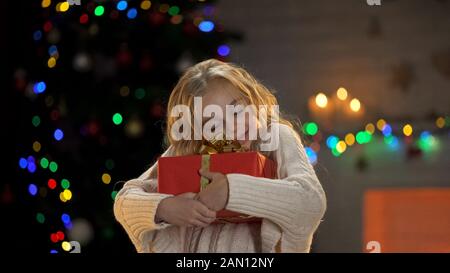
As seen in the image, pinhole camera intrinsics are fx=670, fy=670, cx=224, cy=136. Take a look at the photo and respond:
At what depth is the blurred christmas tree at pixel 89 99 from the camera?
1.73 meters

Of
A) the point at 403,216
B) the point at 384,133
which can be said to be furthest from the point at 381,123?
the point at 403,216

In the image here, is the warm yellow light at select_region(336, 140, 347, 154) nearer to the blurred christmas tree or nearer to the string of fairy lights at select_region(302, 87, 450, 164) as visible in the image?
the string of fairy lights at select_region(302, 87, 450, 164)

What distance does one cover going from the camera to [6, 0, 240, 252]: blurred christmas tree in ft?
5.69

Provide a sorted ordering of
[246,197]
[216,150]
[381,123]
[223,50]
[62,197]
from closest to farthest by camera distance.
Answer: [246,197] → [216,150] → [223,50] → [62,197] → [381,123]

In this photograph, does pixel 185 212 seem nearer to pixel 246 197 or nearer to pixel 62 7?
pixel 246 197

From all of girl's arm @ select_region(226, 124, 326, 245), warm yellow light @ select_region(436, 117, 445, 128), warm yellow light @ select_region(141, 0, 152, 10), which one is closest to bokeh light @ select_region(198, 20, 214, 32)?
warm yellow light @ select_region(141, 0, 152, 10)

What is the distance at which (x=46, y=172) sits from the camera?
183cm

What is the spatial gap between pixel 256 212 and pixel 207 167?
0.10 m

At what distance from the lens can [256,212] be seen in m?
0.93

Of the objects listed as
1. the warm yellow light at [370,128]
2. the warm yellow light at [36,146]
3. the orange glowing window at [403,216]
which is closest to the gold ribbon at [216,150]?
the orange glowing window at [403,216]

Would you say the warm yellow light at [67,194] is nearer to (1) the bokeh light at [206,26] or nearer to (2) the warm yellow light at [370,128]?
(1) the bokeh light at [206,26]

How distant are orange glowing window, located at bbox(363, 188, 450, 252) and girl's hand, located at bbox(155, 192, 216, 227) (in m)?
0.84

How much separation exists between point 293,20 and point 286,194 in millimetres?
906

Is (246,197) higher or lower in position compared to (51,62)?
lower
